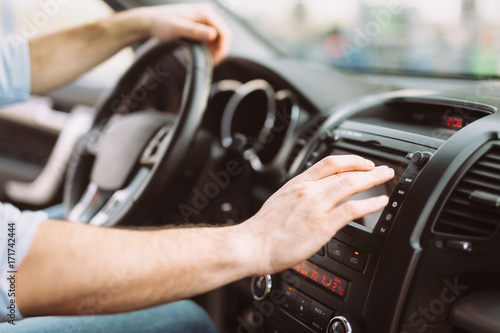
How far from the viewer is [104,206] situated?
4.55ft

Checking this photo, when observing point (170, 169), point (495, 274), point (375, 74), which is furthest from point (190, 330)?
point (375, 74)

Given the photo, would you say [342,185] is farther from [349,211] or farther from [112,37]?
[112,37]

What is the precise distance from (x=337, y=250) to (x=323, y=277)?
0.06 metres

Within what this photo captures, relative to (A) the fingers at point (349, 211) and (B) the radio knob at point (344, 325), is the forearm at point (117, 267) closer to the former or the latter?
(A) the fingers at point (349, 211)

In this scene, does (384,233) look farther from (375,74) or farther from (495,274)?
(375,74)

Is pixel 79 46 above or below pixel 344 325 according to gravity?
above

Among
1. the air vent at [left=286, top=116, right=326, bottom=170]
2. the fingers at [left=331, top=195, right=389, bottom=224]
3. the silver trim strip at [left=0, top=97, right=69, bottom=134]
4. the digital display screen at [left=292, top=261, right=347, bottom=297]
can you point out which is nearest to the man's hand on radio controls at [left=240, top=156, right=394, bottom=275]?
the fingers at [left=331, top=195, right=389, bottom=224]

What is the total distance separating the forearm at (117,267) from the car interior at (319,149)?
0.31m

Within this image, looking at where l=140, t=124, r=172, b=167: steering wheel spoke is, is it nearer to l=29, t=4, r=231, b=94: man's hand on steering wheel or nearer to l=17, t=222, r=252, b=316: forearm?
l=29, t=4, r=231, b=94: man's hand on steering wheel

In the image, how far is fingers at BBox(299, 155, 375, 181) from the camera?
33.4 inches

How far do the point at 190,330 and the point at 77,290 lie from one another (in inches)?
21.6

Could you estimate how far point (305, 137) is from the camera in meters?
1.33

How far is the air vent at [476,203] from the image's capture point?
86 centimetres

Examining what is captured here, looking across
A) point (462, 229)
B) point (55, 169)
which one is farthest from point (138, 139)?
point (55, 169)
